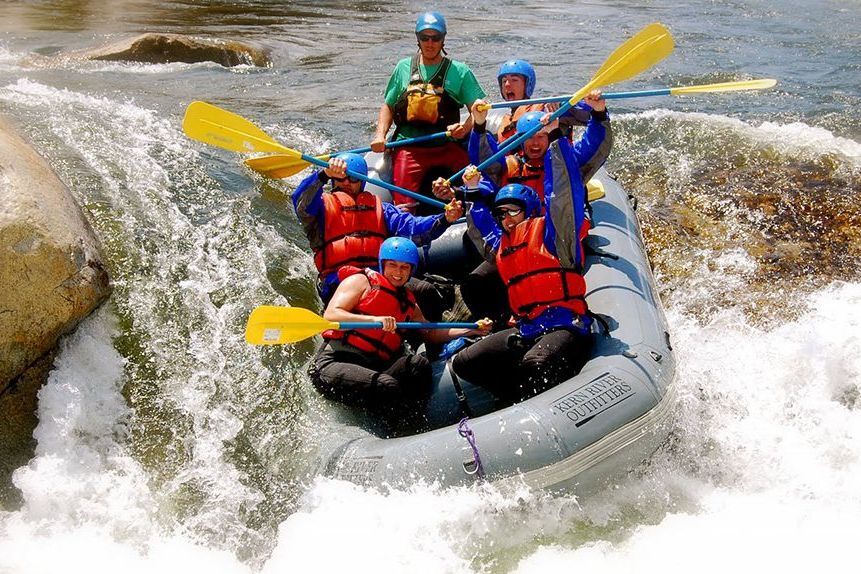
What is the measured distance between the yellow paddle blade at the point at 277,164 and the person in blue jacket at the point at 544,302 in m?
1.66

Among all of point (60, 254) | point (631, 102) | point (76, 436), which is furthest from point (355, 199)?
point (631, 102)

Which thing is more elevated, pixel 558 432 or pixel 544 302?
pixel 544 302

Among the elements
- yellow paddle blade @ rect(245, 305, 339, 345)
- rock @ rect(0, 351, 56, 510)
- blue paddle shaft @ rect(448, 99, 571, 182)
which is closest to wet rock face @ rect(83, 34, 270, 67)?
blue paddle shaft @ rect(448, 99, 571, 182)

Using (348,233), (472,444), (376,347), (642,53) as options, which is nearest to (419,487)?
(472,444)

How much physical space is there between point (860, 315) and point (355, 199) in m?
3.17

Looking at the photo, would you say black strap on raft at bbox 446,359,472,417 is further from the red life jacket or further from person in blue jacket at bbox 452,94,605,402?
the red life jacket

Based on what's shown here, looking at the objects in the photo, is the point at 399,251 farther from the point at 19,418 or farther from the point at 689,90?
the point at 19,418

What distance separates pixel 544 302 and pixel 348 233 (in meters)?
1.28

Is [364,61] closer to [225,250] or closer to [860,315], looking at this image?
[225,250]

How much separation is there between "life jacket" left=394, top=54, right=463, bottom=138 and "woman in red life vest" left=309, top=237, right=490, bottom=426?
1595 mm

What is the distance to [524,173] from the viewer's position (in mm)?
4934

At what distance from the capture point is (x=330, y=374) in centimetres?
394

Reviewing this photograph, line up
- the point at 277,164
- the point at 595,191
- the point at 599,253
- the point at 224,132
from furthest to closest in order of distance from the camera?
the point at 595,191 < the point at 277,164 < the point at 224,132 < the point at 599,253

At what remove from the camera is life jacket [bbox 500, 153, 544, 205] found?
4.92m
